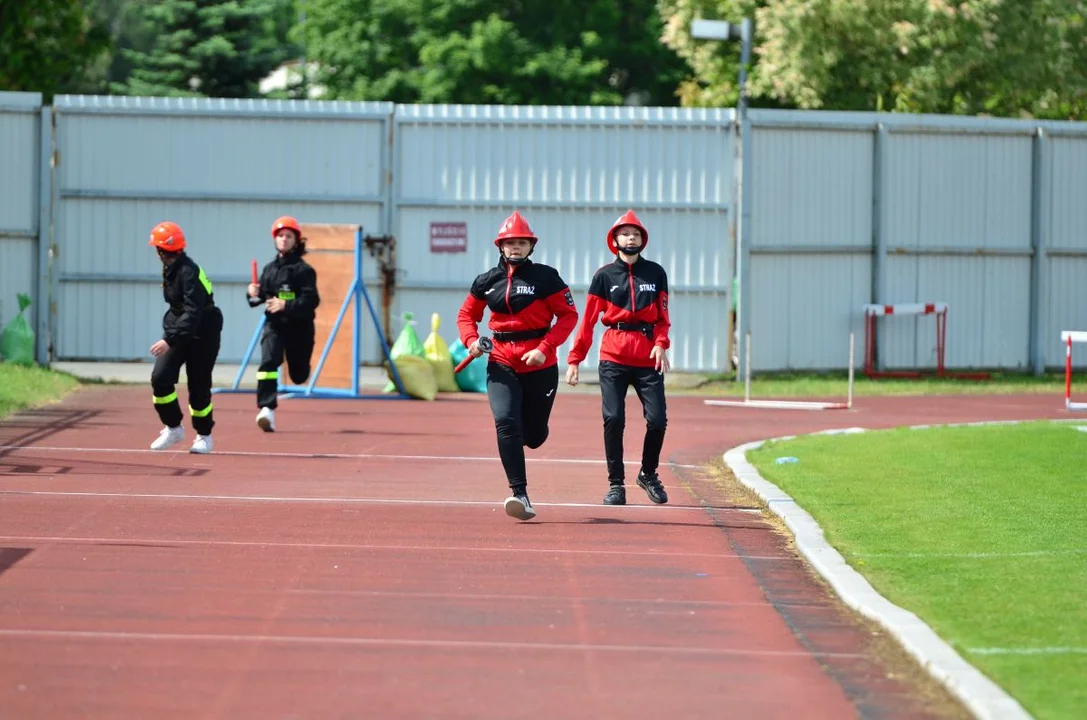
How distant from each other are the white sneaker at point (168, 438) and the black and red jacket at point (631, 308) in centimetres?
447

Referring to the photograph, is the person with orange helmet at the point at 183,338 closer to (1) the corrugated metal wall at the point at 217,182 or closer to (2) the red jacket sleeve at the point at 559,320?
(2) the red jacket sleeve at the point at 559,320

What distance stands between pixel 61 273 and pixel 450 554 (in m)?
15.5

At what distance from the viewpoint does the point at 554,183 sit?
24203mm

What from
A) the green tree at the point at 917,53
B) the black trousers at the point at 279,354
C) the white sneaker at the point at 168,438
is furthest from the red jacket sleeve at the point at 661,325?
the green tree at the point at 917,53

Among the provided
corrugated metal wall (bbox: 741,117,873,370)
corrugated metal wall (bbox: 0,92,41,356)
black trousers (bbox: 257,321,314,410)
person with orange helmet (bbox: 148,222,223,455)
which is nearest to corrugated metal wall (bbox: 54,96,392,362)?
corrugated metal wall (bbox: 0,92,41,356)

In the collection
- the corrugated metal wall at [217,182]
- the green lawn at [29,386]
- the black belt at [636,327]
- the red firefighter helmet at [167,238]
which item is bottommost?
the green lawn at [29,386]

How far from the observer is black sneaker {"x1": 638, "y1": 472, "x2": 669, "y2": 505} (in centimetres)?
1209

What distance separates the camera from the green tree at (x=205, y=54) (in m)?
47.0

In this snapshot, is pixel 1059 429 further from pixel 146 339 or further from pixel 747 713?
pixel 146 339

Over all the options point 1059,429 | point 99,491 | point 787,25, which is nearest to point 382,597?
point 99,491

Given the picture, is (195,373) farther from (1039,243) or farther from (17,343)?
(1039,243)

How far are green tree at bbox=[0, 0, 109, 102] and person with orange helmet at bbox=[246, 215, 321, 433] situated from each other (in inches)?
604

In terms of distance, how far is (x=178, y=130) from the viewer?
2409cm

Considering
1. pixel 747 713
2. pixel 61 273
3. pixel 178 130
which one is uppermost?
pixel 178 130
